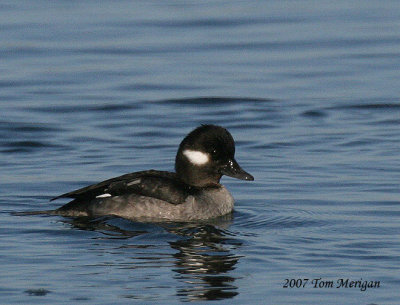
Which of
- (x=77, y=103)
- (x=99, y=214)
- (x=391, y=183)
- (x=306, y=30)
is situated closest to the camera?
(x=99, y=214)

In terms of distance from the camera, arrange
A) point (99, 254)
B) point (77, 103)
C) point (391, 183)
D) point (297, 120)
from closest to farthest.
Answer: point (99, 254), point (391, 183), point (297, 120), point (77, 103)

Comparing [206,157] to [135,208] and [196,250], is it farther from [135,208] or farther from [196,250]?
[196,250]

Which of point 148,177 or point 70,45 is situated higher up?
point 70,45

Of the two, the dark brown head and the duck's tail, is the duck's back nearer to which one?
the duck's tail

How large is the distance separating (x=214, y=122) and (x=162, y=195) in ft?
18.6

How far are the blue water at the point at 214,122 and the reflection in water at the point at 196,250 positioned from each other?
3cm

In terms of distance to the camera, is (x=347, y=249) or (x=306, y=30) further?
(x=306, y=30)

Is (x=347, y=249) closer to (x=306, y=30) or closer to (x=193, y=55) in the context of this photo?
(x=193, y=55)

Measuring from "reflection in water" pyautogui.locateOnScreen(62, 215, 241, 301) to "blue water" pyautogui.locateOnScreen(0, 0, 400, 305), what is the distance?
29 mm

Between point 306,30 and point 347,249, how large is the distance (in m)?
13.2

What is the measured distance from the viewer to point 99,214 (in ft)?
42.2

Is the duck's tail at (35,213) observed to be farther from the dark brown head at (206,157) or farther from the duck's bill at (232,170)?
the duck's bill at (232,170)

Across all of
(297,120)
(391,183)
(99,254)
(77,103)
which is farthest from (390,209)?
(77,103)

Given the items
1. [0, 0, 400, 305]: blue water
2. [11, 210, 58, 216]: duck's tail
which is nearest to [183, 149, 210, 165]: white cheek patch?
[0, 0, 400, 305]: blue water
